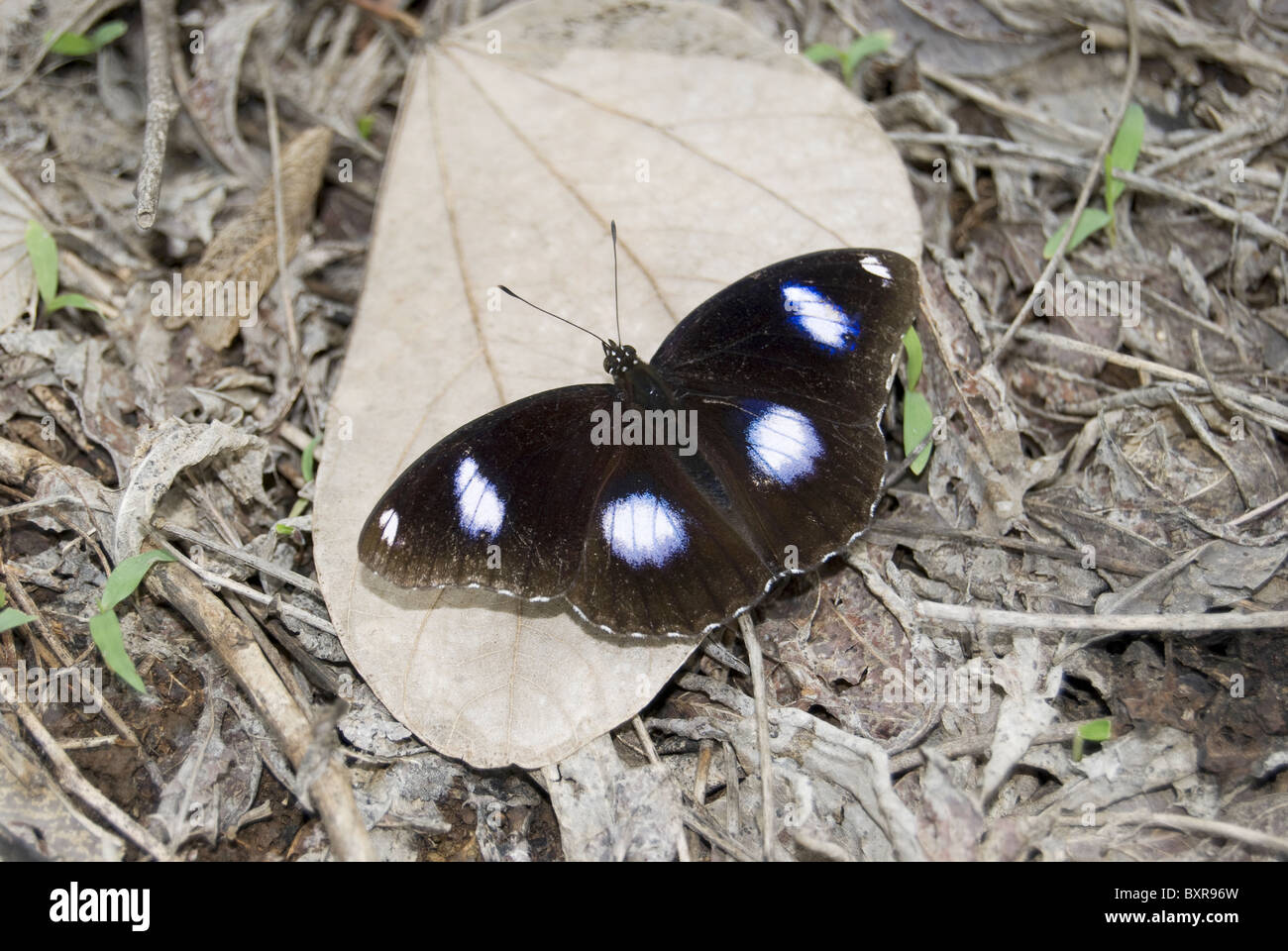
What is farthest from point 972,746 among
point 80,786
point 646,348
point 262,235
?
point 262,235

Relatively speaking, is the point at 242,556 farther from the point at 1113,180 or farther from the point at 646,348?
the point at 1113,180

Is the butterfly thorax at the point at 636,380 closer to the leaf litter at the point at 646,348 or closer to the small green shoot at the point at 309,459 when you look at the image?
the leaf litter at the point at 646,348

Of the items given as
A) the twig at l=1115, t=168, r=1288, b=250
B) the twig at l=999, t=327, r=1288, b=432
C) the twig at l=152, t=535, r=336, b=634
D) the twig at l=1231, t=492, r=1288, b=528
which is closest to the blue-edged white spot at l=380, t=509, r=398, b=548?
the twig at l=152, t=535, r=336, b=634

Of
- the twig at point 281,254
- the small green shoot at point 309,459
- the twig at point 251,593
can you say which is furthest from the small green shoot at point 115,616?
the twig at point 281,254

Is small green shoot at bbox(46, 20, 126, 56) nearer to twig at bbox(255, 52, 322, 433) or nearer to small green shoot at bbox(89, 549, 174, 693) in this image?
twig at bbox(255, 52, 322, 433)

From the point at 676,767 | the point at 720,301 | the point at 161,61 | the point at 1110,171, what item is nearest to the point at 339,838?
the point at 676,767
